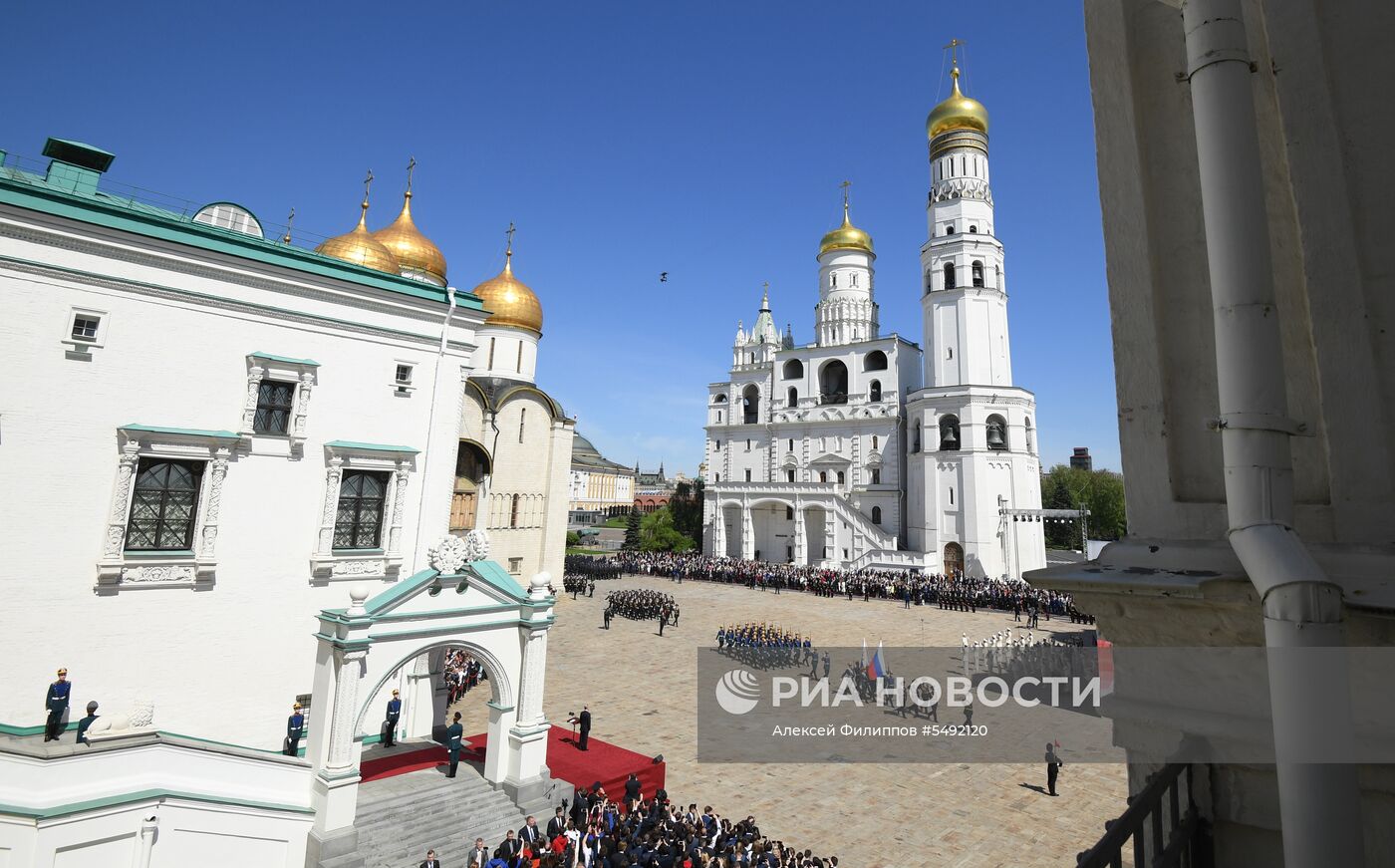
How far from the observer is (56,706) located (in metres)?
8.98

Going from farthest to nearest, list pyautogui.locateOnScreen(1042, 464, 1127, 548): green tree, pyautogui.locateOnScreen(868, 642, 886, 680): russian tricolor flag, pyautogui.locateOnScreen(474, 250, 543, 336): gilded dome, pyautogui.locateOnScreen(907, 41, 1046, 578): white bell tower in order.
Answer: pyautogui.locateOnScreen(1042, 464, 1127, 548): green tree < pyautogui.locateOnScreen(907, 41, 1046, 578): white bell tower < pyautogui.locateOnScreen(474, 250, 543, 336): gilded dome < pyautogui.locateOnScreen(868, 642, 886, 680): russian tricolor flag

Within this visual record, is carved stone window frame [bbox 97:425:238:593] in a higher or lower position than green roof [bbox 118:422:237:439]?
lower

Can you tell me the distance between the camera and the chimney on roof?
11.7 meters

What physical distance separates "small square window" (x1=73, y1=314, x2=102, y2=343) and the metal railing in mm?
14115

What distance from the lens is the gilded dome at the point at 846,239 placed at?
5497 cm

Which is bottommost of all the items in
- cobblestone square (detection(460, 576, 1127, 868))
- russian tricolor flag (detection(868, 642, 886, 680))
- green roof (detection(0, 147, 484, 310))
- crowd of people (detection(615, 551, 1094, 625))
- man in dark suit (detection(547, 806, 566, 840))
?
cobblestone square (detection(460, 576, 1127, 868))

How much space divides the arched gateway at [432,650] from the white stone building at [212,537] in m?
0.04

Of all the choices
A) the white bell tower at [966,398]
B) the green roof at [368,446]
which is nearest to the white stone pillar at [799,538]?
the white bell tower at [966,398]

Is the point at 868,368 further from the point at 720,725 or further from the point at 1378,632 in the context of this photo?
the point at 1378,632

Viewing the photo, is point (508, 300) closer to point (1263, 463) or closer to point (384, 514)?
point (384, 514)

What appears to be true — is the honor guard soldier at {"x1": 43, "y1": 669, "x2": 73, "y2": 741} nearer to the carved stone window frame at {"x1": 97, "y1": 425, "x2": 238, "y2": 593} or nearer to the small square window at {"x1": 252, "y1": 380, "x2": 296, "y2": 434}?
the carved stone window frame at {"x1": 97, "y1": 425, "x2": 238, "y2": 593}

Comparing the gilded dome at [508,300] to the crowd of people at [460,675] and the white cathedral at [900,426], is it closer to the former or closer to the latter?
the crowd of people at [460,675]

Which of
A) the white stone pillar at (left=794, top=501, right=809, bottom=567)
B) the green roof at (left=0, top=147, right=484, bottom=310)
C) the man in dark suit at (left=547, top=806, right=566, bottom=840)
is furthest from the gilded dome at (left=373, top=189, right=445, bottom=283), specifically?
the white stone pillar at (left=794, top=501, right=809, bottom=567)

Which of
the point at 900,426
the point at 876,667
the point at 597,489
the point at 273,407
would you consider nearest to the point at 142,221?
the point at 273,407
